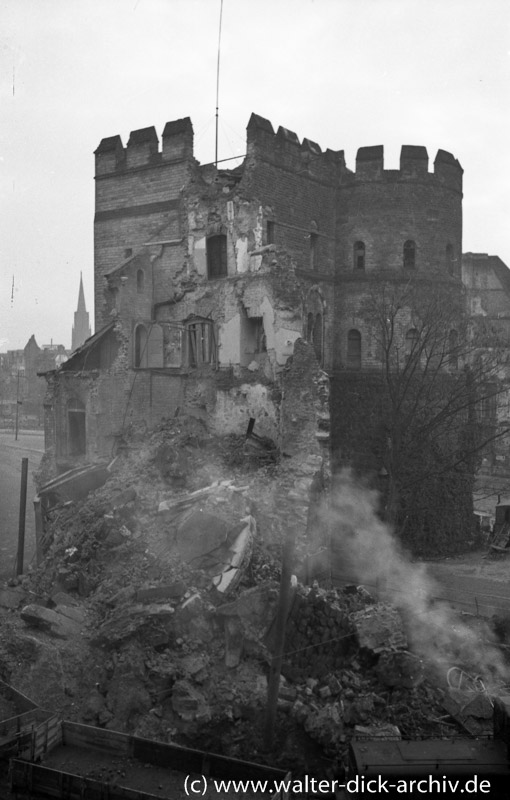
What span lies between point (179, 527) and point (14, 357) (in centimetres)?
7674

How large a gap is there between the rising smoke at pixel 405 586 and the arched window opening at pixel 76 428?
331 inches

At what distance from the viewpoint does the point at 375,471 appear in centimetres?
2162

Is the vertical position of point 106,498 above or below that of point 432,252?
below

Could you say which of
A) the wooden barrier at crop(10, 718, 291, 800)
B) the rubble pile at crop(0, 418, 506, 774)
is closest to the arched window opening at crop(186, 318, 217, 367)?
the rubble pile at crop(0, 418, 506, 774)

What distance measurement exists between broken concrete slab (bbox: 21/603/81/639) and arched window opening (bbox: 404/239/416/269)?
1828cm

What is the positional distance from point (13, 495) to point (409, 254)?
67.2ft

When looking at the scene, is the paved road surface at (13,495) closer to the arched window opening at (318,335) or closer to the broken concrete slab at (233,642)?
the broken concrete slab at (233,642)

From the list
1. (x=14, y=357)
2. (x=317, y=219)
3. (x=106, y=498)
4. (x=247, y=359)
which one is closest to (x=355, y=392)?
(x=247, y=359)

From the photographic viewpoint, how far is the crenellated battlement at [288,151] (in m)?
21.0

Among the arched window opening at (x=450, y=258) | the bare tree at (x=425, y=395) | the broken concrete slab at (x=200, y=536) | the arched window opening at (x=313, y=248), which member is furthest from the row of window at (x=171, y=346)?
the arched window opening at (x=450, y=258)

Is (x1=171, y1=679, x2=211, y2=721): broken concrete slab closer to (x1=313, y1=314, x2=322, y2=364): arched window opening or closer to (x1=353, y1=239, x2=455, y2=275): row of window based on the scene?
(x1=313, y1=314, x2=322, y2=364): arched window opening

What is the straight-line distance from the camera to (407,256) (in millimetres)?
24422

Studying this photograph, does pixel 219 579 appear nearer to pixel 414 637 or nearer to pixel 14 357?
pixel 414 637

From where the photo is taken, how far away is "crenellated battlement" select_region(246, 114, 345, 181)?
21002 millimetres
